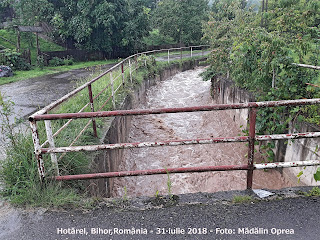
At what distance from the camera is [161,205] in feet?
8.83

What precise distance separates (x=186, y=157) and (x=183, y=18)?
27606mm

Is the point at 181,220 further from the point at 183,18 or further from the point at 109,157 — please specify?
the point at 183,18

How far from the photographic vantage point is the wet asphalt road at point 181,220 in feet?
7.55

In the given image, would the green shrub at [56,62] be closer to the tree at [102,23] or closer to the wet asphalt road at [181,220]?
the tree at [102,23]

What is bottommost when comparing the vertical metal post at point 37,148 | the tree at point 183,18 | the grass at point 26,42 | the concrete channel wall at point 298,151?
the concrete channel wall at point 298,151

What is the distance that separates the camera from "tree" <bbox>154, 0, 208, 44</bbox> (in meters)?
31.5

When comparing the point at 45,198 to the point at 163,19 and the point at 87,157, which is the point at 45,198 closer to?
the point at 87,157

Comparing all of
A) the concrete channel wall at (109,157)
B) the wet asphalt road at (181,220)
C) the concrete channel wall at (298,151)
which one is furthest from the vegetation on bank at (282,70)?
the concrete channel wall at (109,157)

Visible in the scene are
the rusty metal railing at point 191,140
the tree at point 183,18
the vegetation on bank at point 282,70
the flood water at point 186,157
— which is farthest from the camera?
the tree at point 183,18

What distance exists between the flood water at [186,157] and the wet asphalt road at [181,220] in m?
0.31

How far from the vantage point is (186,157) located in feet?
23.9

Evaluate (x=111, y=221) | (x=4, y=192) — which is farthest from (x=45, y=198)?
(x=111, y=221)

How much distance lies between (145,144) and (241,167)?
104 centimetres

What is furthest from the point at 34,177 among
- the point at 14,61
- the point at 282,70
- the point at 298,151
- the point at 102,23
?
the point at 102,23
